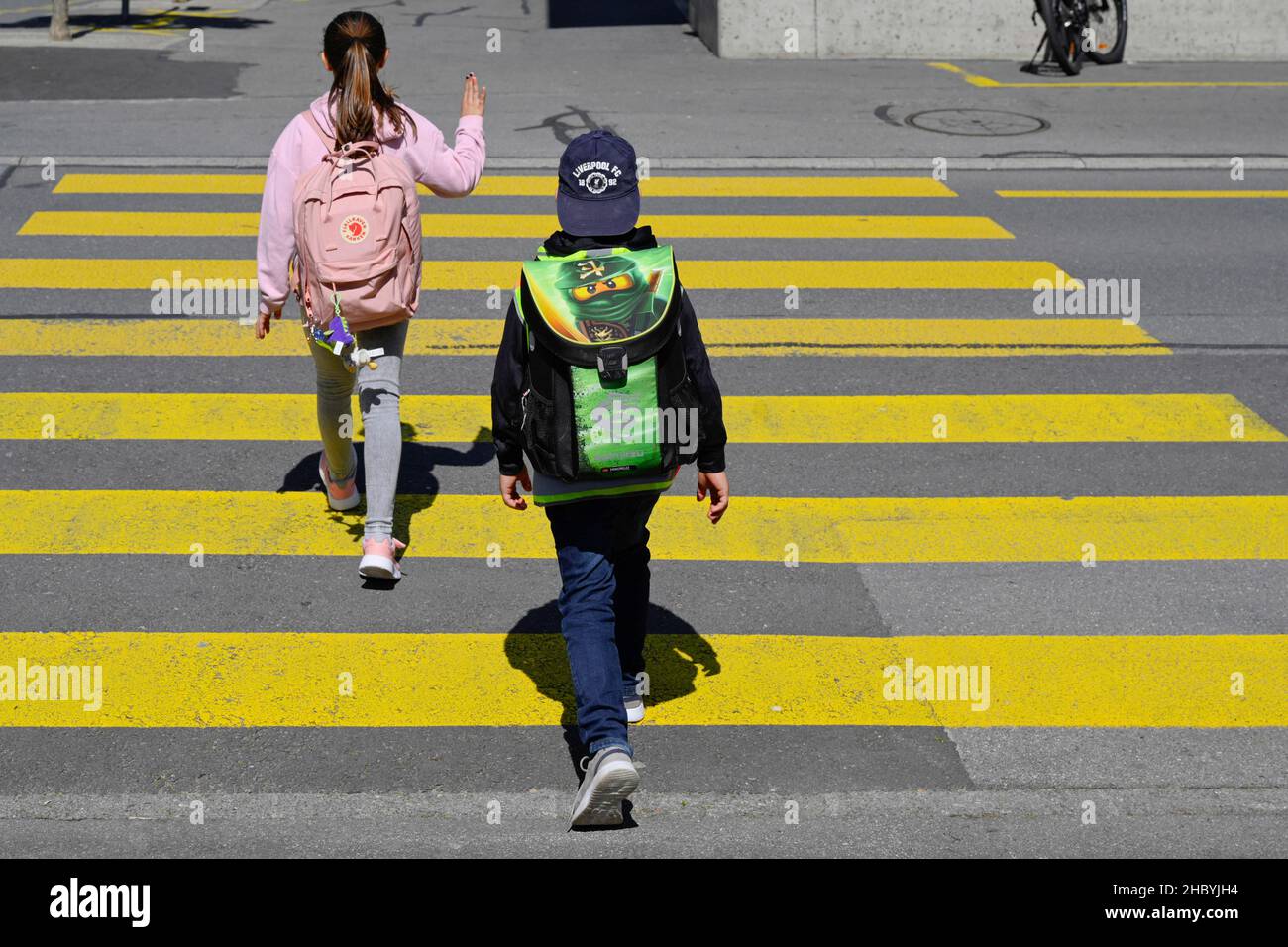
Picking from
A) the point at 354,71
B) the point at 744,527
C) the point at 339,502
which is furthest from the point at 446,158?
the point at 744,527

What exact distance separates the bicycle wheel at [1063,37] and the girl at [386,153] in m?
13.5

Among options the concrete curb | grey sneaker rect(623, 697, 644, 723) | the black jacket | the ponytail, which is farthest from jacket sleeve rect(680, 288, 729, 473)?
the concrete curb

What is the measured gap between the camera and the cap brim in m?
4.21

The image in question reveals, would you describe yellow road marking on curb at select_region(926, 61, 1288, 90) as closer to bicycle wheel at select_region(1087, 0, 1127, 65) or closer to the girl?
bicycle wheel at select_region(1087, 0, 1127, 65)

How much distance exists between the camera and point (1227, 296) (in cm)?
955

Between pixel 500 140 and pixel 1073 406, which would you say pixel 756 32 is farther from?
pixel 1073 406

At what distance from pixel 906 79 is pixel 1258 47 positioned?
5.12m

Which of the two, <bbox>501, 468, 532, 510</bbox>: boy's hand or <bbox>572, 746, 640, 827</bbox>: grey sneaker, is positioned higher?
<bbox>501, 468, 532, 510</bbox>: boy's hand

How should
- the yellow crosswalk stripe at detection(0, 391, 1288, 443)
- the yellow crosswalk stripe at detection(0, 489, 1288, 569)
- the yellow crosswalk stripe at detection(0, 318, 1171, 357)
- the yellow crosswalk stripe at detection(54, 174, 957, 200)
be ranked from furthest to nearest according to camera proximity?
1. the yellow crosswalk stripe at detection(54, 174, 957, 200)
2. the yellow crosswalk stripe at detection(0, 318, 1171, 357)
3. the yellow crosswalk stripe at detection(0, 391, 1288, 443)
4. the yellow crosswalk stripe at detection(0, 489, 1288, 569)

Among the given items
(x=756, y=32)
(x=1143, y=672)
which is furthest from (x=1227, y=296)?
(x=756, y=32)

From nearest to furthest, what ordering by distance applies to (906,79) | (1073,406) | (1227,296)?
(1073,406)
(1227,296)
(906,79)

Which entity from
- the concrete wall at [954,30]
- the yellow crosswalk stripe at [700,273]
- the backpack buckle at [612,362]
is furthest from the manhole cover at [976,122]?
the backpack buckle at [612,362]

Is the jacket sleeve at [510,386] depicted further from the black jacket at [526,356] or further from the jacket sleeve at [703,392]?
the jacket sleeve at [703,392]

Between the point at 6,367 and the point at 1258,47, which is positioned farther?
the point at 1258,47
